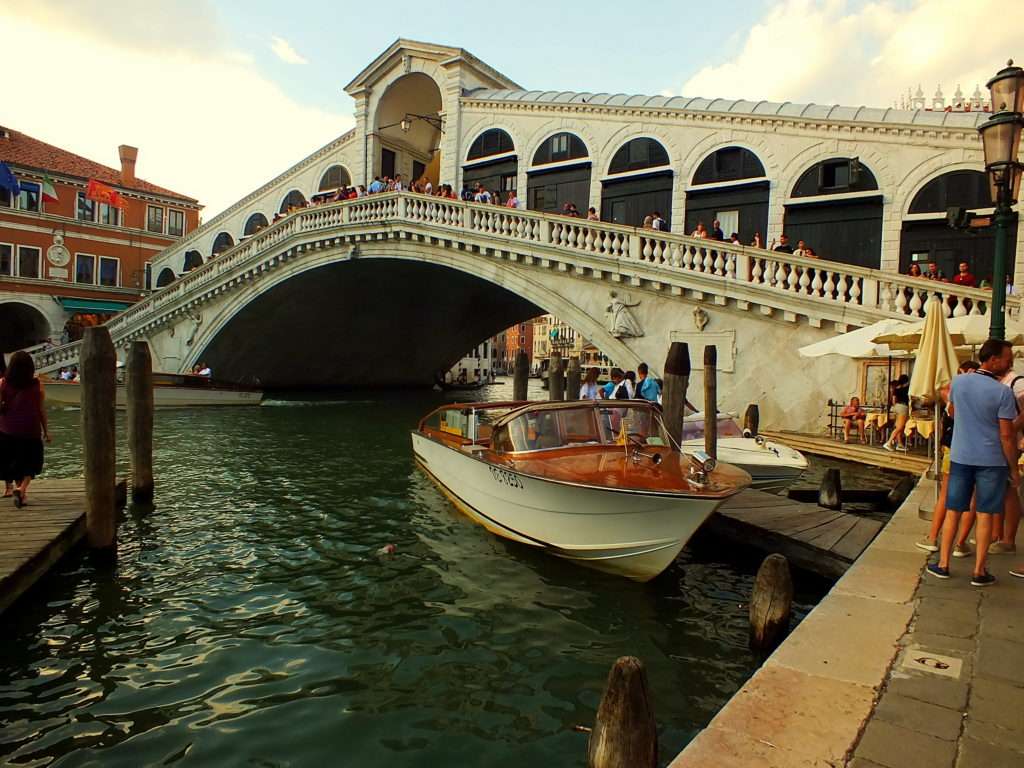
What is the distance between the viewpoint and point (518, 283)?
55.0ft

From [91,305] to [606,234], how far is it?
28.0m

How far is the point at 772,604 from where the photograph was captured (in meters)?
4.38

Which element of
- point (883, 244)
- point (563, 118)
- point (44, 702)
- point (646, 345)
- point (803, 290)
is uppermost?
point (563, 118)

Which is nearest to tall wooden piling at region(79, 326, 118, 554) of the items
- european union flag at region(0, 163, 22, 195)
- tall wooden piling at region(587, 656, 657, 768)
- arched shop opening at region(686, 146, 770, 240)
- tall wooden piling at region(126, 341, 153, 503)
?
tall wooden piling at region(126, 341, 153, 503)

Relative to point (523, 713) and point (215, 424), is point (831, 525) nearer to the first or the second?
point (523, 713)

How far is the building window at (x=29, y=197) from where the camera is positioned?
97.6ft

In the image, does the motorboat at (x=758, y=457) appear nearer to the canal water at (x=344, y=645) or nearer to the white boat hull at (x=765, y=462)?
the white boat hull at (x=765, y=462)

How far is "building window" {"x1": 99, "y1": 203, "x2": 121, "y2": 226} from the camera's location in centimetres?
3261

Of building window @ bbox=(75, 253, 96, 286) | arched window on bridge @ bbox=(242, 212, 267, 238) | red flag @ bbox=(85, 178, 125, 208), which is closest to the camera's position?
arched window on bridge @ bbox=(242, 212, 267, 238)

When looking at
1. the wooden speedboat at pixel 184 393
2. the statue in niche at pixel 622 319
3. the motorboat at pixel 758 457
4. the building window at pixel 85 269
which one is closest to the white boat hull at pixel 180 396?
the wooden speedboat at pixel 184 393

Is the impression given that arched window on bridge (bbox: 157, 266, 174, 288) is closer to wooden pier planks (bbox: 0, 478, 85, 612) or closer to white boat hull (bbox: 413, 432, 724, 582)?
wooden pier planks (bbox: 0, 478, 85, 612)

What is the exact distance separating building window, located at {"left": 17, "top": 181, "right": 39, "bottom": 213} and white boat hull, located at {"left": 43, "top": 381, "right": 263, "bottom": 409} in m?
13.2

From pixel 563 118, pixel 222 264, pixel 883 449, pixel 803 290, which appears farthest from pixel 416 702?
pixel 222 264

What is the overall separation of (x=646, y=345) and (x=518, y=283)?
12.7 feet
